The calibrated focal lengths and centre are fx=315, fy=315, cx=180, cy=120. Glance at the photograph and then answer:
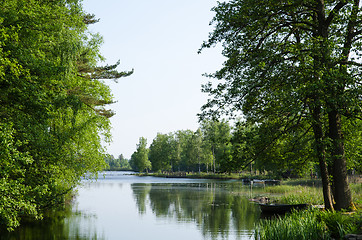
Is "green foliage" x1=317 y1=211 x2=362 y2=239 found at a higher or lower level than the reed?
higher

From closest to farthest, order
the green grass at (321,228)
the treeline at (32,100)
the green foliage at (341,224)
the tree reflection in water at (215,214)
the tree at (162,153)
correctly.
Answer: the green foliage at (341,224) → the green grass at (321,228) → the treeline at (32,100) → the tree reflection in water at (215,214) → the tree at (162,153)

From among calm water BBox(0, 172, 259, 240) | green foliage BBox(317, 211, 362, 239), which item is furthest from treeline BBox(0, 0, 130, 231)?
green foliage BBox(317, 211, 362, 239)

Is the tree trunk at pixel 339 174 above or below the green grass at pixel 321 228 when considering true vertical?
above

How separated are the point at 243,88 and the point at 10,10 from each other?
1087 centimetres

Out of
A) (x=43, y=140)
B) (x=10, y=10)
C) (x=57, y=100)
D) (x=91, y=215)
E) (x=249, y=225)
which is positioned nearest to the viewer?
(x=10, y=10)

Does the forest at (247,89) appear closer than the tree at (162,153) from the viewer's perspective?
Yes

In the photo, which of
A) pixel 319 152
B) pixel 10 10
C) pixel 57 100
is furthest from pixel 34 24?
pixel 319 152

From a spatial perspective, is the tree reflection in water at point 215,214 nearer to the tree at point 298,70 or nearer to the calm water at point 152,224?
the calm water at point 152,224

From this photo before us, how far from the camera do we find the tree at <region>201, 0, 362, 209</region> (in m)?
12.6

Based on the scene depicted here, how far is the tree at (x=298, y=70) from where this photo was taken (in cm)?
1260

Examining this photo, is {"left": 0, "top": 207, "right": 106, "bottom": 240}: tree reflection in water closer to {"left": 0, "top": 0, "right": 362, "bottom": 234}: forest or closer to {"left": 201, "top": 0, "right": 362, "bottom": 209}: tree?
{"left": 0, "top": 0, "right": 362, "bottom": 234}: forest

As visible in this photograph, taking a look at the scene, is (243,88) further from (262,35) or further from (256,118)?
(262,35)

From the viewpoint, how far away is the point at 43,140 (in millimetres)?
14711

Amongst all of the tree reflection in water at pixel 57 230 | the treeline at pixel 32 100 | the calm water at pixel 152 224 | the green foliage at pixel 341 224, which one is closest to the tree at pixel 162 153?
the calm water at pixel 152 224
